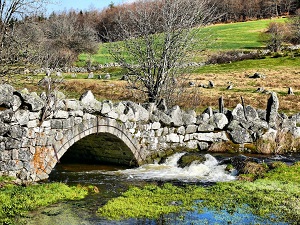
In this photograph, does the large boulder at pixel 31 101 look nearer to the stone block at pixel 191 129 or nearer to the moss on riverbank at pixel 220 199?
the moss on riverbank at pixel 220 199

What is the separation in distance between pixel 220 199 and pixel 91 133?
521 cm

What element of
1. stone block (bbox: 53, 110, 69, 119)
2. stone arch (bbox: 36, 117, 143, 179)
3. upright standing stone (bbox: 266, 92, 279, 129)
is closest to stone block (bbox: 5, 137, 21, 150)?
stone arch (bbox: 36, 117, 143, 179)

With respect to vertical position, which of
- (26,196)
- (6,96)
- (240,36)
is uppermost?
(240,36)

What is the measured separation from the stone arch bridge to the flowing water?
92 centimetres

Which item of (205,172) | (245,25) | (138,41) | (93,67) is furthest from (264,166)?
(245,25)

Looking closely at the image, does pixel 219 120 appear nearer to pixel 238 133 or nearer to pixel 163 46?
pixel 238 133

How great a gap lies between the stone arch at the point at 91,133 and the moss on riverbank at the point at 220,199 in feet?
9.26

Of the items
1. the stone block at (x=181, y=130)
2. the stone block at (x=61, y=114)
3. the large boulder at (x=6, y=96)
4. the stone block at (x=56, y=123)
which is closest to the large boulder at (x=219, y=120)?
the stone block at (x=181, y=130)

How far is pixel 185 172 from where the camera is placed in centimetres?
1592

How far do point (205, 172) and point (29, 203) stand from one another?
6.46m

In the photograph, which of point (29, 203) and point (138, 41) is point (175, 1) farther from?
point (29, 203)

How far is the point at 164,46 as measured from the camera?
831 inches

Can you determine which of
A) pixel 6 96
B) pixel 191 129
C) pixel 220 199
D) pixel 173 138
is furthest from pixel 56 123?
pixel 191 129

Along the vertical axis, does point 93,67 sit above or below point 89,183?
above
